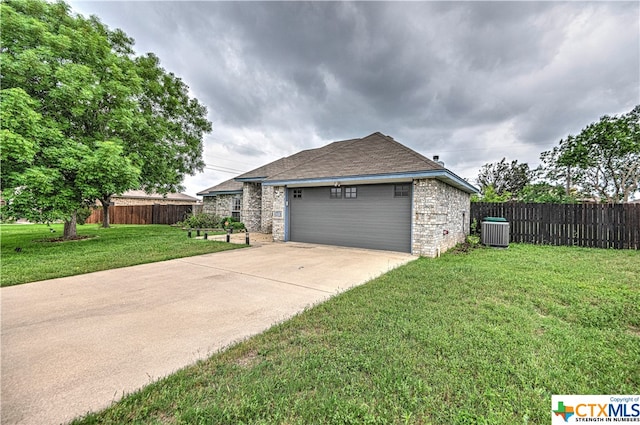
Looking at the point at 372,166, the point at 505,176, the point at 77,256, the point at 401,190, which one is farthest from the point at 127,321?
the point at 505,176

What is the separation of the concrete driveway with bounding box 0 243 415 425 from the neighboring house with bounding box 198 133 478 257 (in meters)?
2.42

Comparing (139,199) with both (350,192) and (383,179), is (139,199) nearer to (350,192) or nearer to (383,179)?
(350,192)

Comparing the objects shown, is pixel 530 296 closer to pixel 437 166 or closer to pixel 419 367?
pixel 419 367

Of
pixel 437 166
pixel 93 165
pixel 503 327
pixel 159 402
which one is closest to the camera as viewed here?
pixel 159 402

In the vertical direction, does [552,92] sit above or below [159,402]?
above

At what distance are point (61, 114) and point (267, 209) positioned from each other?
8.85m

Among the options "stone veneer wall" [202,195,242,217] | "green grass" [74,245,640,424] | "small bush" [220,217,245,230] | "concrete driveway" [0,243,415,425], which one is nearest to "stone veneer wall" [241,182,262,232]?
"small bush" [220,217,245,230]

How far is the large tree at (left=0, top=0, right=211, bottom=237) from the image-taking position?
699 cm

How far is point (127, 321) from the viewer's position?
10.5 ft

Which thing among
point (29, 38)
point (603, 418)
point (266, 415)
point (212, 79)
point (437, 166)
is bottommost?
point (603, 418)

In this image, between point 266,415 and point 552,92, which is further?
point 552,92

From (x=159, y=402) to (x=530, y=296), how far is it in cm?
524

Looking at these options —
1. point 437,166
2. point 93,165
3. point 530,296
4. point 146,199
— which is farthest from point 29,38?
point 146,199

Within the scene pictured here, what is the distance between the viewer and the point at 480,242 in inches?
418
